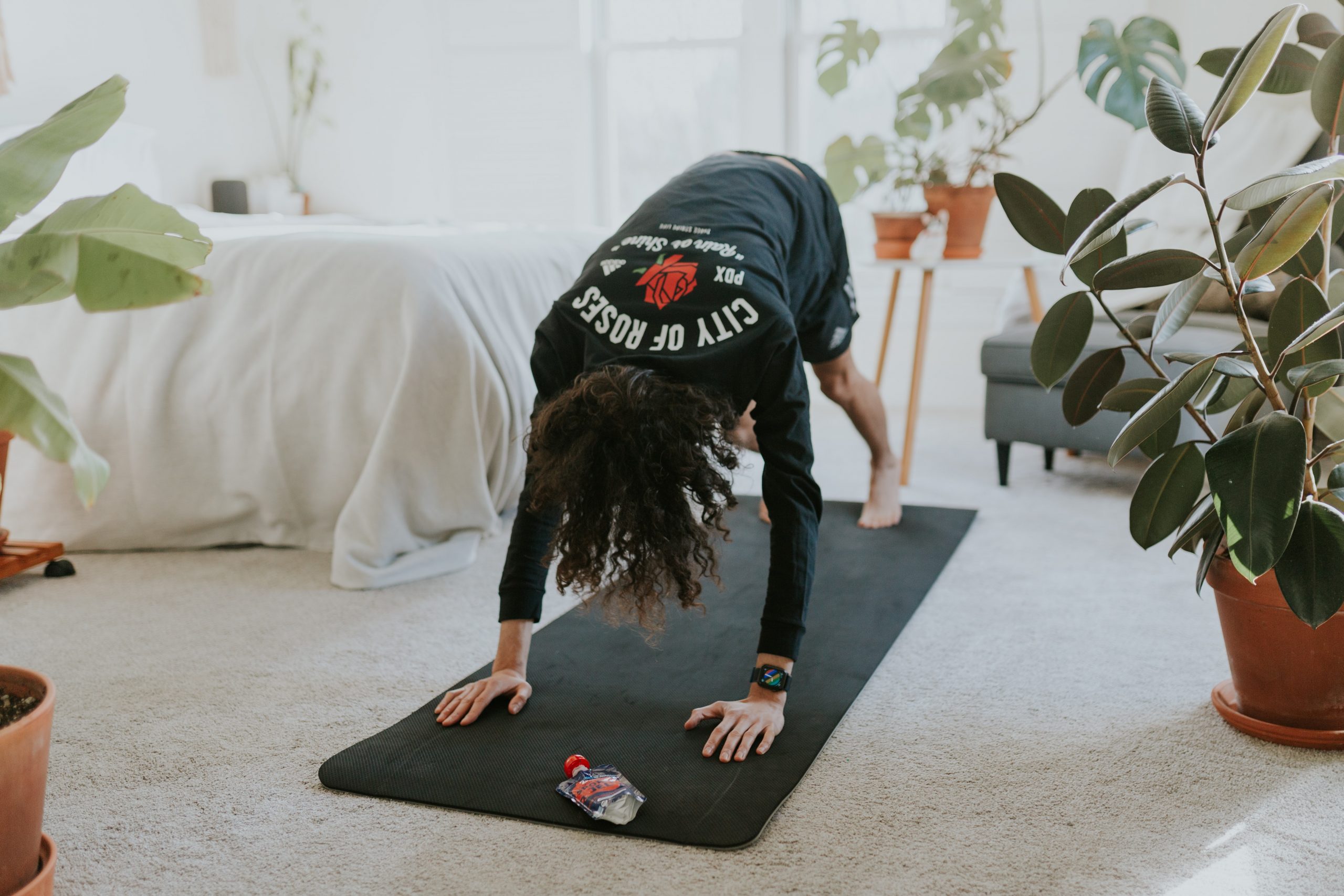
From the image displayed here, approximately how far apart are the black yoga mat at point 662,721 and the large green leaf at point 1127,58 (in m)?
1.50

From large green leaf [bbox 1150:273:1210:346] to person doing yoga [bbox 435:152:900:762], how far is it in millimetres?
464

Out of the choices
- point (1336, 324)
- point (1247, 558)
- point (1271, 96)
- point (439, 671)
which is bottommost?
point (439, 671)

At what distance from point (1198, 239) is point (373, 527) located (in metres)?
2.50

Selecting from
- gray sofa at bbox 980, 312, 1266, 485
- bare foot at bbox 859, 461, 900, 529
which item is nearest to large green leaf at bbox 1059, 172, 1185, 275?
bare foot at bbox 859, 461, 900, 529

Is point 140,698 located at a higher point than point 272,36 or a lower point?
lower

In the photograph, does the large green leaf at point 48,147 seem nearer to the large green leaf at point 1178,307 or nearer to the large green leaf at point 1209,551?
the large green leaf at point 1178,307

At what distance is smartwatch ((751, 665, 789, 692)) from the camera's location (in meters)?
1.49

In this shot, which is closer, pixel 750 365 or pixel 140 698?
pixel 750 365

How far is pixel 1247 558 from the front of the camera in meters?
1.20

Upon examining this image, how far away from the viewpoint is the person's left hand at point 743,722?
1.43 m

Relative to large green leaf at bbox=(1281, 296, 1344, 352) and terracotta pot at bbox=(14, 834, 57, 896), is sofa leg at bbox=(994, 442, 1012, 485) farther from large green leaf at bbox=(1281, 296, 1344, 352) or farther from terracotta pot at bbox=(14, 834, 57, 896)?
terracotta pot at bbox=(14, 834, 57, 896)

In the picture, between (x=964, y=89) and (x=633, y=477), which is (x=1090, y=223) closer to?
(x=633, y=477)

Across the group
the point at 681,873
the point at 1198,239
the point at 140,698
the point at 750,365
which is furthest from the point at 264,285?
the point at 1198,239

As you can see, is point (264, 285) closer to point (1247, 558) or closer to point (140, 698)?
point (140, 698)
